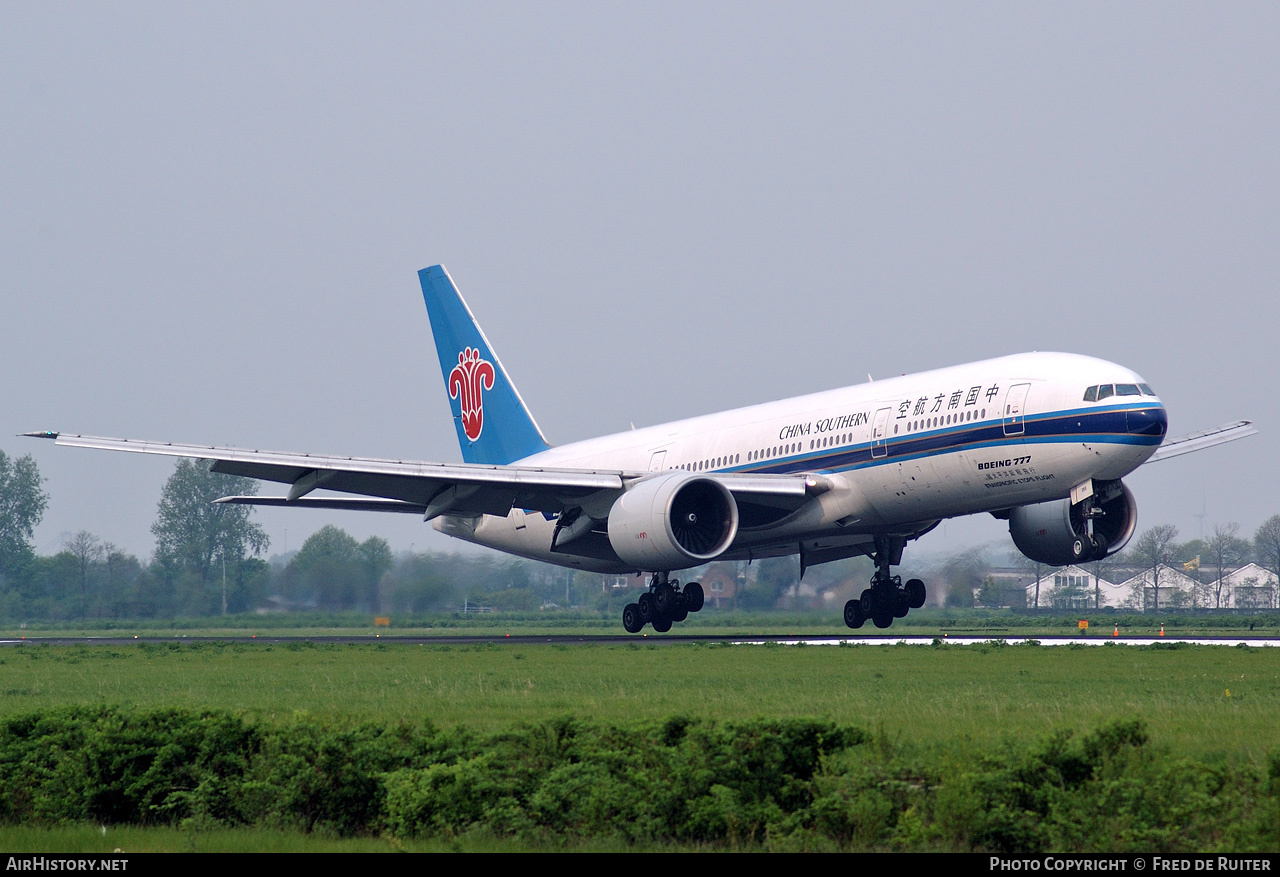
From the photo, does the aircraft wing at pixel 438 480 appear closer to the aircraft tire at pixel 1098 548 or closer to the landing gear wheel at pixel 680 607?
the landing gear wheel at pixel 680 607

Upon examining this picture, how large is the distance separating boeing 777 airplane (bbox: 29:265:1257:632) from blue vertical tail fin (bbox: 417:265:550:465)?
13.0ft

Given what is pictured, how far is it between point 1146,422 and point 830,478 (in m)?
7.37

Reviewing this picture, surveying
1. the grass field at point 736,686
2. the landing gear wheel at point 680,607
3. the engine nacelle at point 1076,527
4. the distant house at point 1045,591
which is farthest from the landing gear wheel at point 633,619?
the distant house at point 1045,591

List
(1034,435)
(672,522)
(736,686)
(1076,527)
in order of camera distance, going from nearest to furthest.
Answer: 1. (736,686)
2. (1034,435)
3. (1076,527)
4. (672,522)

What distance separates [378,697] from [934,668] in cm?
870

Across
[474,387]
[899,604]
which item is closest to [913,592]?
[899,604]

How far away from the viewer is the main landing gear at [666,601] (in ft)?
114

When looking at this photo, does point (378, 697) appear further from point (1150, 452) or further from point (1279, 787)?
point (1150, 452)

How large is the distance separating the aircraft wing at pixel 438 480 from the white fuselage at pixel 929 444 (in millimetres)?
865

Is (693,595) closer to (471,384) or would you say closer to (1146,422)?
(1146,422)

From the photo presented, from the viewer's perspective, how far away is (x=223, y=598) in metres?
51.3

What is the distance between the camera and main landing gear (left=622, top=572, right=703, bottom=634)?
34.7 metres

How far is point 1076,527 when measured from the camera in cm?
2919
